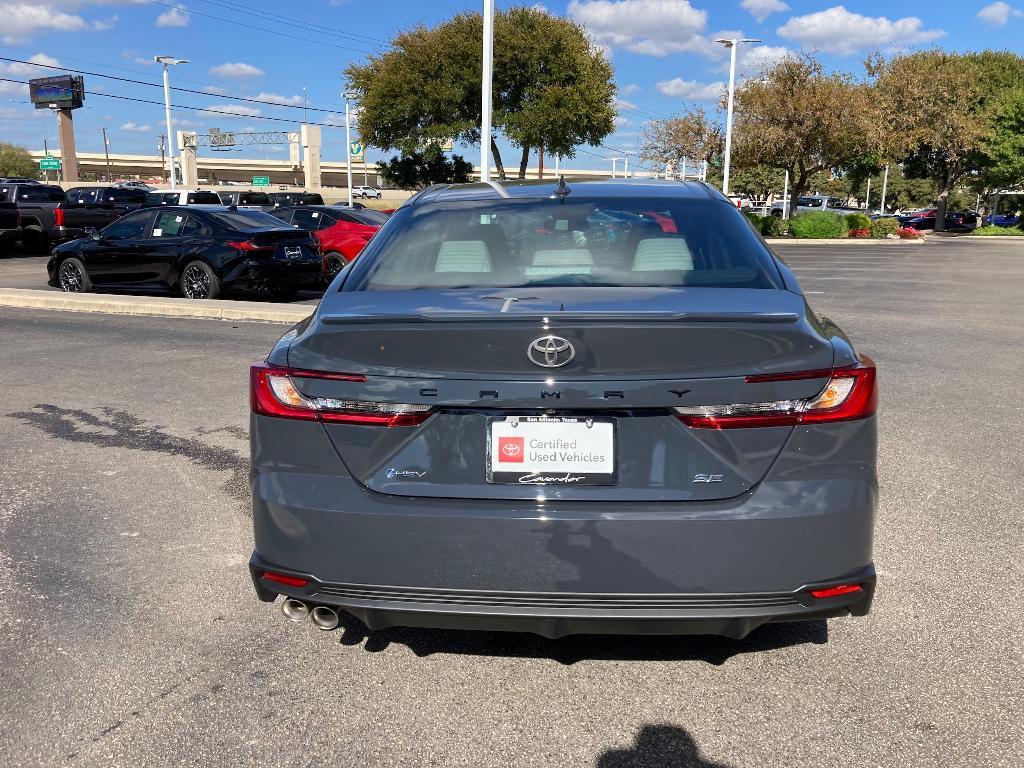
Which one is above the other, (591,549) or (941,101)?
(941,101)

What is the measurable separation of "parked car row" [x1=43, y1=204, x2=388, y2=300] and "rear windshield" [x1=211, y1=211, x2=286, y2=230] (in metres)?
0.02

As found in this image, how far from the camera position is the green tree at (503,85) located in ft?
120

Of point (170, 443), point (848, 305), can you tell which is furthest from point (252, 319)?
point (848, 305)

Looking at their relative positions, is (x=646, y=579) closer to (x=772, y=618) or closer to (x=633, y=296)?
(x=772, y=618)

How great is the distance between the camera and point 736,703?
9.88ft

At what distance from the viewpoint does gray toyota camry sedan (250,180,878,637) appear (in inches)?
103

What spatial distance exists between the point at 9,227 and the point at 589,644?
26039mm

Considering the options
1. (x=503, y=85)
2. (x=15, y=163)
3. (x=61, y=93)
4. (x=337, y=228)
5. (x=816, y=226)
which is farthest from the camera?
(x=15, y=163)

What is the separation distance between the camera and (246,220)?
47.0ft

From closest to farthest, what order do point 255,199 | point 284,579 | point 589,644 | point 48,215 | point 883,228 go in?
point 284,579
point 589,644
point 48,215
point 255,199
point 883,228

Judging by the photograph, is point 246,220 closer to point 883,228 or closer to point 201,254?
point 201,254

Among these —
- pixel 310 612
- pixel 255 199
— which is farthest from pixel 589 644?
pixel 255 199

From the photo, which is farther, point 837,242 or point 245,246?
point 837,242

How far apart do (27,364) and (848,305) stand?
1123cm
